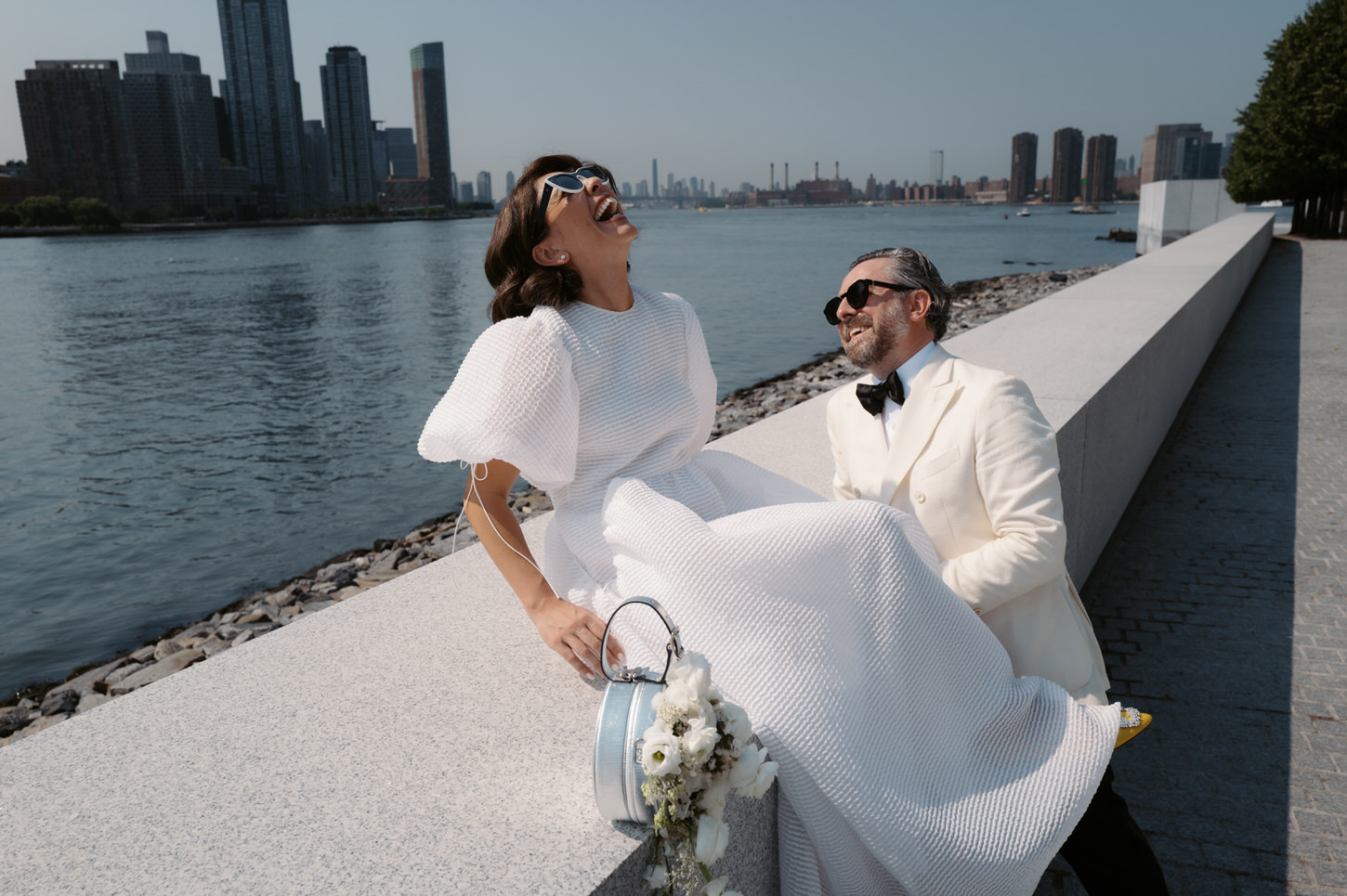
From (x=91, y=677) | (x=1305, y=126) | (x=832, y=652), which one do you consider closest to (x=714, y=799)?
(x=832, y=652)

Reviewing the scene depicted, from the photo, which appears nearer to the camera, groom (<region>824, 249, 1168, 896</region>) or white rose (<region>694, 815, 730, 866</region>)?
white rose (<region>694, 815, 730, 866</region>)

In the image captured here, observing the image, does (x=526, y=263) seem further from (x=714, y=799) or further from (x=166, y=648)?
(x=166, y=648)

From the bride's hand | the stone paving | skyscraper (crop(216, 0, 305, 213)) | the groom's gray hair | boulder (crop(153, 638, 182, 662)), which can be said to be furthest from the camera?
skyscraper (crop(216, 0, 305, 213))

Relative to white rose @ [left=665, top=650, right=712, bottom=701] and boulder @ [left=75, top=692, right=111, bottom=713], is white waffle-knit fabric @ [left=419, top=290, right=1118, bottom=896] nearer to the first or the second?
white rose @ [left=665, top=650, right=712, bottom=701]

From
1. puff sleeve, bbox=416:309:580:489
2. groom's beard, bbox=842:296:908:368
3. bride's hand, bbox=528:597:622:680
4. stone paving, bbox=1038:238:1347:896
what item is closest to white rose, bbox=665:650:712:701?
bride's hand, bbox=528:597:622:680

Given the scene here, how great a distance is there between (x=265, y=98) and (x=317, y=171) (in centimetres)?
2620

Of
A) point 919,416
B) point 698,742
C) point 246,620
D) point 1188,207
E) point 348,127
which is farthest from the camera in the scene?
point 348,127

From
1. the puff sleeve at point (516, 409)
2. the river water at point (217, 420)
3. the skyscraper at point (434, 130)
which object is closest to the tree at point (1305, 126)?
the river water at point (217, 420)

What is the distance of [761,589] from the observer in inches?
73.2

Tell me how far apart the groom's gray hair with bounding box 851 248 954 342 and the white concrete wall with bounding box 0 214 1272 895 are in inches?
53.4

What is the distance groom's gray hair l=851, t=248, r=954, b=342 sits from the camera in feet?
8.33

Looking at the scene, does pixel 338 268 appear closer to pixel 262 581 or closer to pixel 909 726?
pixel 262 581

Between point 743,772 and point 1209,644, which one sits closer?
point 743,772

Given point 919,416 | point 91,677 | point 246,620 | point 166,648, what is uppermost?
point 919,416
